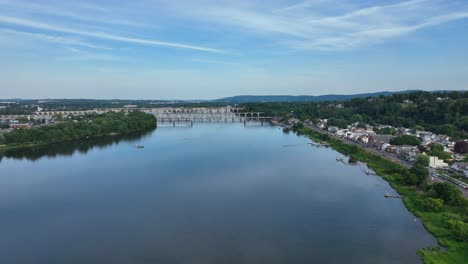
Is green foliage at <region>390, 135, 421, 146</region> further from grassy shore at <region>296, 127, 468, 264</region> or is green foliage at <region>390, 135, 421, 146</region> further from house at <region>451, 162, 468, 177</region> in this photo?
house at <region>451, 162, 468, 177</region>

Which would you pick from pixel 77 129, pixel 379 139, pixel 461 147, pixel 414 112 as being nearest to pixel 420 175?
pixel 461 147

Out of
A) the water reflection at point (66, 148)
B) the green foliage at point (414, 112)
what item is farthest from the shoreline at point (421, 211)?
the water reflection at point (66, 148)

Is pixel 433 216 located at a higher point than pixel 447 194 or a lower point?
lower

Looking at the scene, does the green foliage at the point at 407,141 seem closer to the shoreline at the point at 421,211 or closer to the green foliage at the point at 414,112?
the shoreline at the point at 421,211

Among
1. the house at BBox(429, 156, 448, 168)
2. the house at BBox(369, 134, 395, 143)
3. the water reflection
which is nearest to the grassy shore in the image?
the house at BBox(429, 156, 448, 168)

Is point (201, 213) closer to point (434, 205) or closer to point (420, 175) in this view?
point (434, 205)
